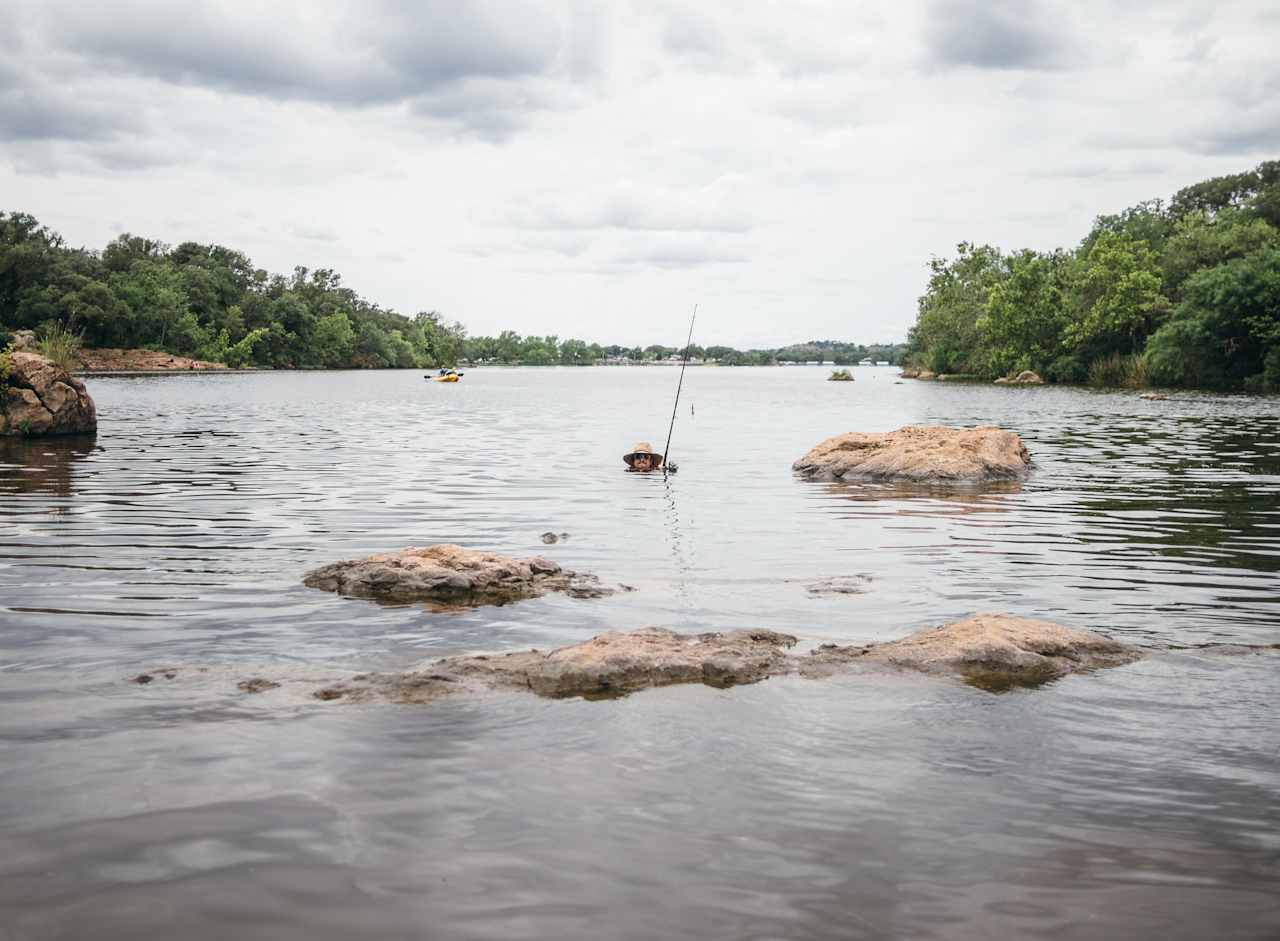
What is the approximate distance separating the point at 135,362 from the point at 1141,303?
336ft

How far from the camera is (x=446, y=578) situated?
9.44 meters

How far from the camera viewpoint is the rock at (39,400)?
2706 cm

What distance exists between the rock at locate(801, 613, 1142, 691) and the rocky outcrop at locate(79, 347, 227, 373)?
112 metres

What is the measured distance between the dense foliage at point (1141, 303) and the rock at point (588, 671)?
62.5 m

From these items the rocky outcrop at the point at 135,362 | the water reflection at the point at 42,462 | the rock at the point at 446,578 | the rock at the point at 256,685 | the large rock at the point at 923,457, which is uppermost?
the rocky outcrop at the point at 135,362

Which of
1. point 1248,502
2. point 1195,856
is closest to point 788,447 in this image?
point 1248,502

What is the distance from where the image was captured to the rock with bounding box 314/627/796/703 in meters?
6.45

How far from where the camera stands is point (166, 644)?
25.0 ft

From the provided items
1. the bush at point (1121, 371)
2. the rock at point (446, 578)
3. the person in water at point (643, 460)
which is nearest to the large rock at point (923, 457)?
the person in water at point (643, 460)

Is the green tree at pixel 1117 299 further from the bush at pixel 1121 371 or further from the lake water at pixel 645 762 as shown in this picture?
the lake water at pixel 645 762

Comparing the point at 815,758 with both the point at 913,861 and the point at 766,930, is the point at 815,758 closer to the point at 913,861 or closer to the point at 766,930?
the point at 913,861

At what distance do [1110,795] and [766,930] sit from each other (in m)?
2.24

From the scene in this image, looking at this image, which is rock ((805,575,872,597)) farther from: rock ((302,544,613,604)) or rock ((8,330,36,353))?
rock ((8,330,36,353))

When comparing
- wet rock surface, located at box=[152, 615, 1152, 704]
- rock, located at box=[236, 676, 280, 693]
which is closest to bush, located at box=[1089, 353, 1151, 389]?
wet rock surface, located at box=[152, 615, 1152, 704]
